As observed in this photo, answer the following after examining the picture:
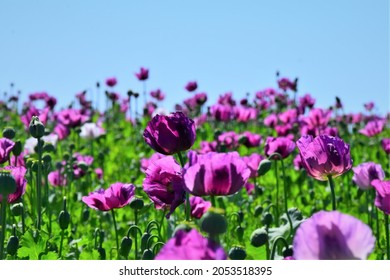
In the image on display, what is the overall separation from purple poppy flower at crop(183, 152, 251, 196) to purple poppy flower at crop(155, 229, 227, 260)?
0.32 m

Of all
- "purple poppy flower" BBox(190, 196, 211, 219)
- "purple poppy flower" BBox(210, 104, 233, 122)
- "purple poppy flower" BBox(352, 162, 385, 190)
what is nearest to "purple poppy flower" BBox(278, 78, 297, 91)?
"purple poppy flower" BBox(210, 104, 233, 122)

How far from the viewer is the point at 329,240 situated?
0.97 metres

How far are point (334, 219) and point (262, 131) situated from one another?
702cm

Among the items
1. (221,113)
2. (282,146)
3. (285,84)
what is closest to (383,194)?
(282,146)

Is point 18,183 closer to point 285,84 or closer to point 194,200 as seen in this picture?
point 194,200

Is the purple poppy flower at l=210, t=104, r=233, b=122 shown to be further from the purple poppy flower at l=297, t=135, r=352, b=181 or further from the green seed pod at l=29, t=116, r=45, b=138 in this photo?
the purple poppy flower at l=297, t=135, r=352, b=181

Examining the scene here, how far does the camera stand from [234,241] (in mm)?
2988

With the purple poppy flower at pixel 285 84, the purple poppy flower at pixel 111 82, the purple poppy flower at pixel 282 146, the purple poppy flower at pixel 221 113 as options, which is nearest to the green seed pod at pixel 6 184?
the purple poppy flower at pixel 282 146

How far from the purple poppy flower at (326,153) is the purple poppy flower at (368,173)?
0.70 m

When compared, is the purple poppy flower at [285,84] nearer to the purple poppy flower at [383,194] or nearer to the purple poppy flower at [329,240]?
the purple poppy flower at [383,194]

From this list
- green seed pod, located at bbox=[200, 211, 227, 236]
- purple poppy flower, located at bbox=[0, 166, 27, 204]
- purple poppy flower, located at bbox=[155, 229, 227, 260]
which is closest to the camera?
purple poppy flower, located at bbox=[155, 229, 227, 260]

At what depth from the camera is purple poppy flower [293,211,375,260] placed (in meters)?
0.95

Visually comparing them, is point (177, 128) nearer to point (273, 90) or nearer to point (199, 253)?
point (199, 253)
